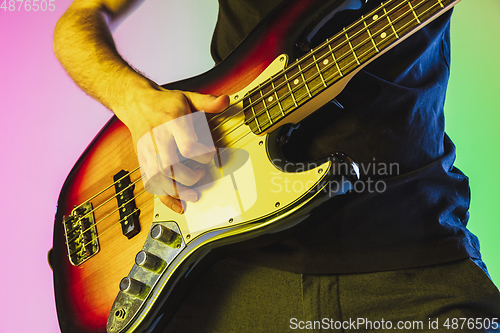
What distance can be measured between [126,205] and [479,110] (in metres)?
1.28

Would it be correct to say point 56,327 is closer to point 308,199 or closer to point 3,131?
point 3,131

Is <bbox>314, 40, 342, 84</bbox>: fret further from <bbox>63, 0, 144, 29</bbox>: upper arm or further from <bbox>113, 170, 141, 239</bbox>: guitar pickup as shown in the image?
<bbox>63, 0, 144, 29</bbox>: upper arm

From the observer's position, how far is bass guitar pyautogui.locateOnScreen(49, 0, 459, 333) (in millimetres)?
451

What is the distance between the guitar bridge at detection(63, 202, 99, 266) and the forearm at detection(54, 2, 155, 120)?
0.84 ft

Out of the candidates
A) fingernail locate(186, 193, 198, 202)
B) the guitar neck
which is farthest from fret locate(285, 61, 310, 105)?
fingernail locate(186, 193, 198, 202)

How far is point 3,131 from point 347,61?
149 centimetres

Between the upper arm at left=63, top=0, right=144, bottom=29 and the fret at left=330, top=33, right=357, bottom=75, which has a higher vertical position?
the upper arm at left=63, top=0, right=144, bottom=29

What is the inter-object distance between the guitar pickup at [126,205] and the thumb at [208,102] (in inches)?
9.2

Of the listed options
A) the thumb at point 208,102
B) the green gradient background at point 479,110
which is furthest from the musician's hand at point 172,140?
the green gradient background at point 479,110

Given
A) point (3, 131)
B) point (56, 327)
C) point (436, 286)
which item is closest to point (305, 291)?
point (436, 286)

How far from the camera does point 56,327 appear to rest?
46.9 inches

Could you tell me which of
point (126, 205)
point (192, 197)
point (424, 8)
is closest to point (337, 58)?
point (424, 8)

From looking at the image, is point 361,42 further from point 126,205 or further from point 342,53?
point 126,205

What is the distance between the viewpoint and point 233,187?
534 millimetres
